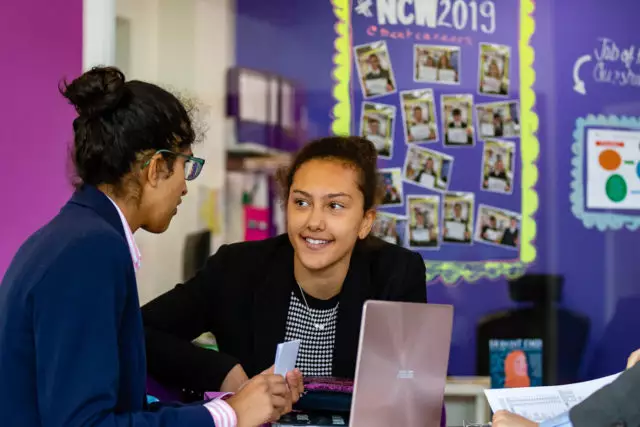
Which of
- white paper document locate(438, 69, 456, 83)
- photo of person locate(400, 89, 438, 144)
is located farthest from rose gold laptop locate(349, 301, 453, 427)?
white paper document locate(438, 69, 456, 83)

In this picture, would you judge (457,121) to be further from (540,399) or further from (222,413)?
(222,413)

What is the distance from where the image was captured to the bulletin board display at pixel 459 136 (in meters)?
3.43

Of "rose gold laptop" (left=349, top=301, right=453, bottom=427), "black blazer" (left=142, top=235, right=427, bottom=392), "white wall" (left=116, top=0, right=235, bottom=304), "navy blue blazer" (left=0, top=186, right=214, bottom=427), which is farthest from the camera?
"white wall" (left=116, top=0, right=235, bottom=304)

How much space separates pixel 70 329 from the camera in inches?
51.5

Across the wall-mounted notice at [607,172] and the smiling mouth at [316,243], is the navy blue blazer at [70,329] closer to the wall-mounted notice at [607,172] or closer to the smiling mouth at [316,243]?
the smiling mouth at [316,243]

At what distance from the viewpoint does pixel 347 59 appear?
11.1 feet

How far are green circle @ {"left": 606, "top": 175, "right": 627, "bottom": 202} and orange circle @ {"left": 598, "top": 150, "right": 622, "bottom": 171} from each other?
44 mm

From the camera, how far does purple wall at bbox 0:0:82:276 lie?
306cm

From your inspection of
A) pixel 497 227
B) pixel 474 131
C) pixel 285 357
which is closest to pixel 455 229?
pixel 497 227

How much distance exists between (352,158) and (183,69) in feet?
4.34

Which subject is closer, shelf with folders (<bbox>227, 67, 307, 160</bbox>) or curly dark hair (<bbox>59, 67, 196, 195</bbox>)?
curly dark hair (<bbox>59, 67, 196, 195</bbox>)

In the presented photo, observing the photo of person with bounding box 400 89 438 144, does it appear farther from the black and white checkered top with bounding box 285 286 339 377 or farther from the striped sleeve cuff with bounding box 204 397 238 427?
the striped sleeve cuff with bounding box 204 397 238 427

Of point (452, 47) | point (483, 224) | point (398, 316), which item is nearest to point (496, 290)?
point (483, 224)

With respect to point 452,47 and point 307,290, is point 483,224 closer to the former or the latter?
point 452,47
